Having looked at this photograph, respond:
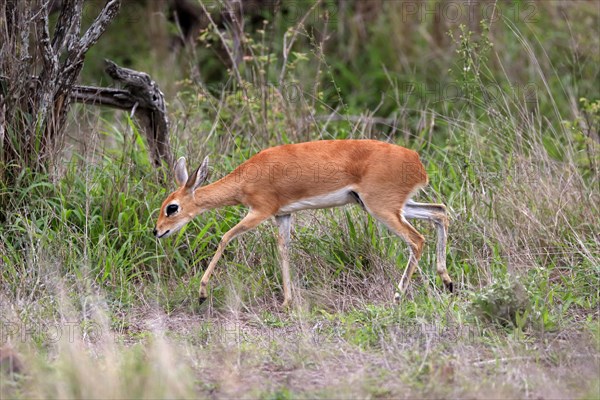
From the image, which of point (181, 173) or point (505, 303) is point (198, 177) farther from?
point (505, 303)

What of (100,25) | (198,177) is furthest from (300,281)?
(100,25)

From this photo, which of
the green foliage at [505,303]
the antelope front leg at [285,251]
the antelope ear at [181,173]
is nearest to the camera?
the green foliage at [505,303]

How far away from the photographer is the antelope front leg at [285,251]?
22.8 ft

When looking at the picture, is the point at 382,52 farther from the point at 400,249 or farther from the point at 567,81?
the point at 400,249

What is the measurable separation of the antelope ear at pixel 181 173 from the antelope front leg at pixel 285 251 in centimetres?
74

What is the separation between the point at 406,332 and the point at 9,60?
366 centimetres

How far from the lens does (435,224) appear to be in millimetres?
7254

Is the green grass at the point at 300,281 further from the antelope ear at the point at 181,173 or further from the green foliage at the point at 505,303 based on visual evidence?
the antelope ear at the point at 181,173

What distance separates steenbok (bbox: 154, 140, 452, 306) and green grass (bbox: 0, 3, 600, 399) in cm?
34

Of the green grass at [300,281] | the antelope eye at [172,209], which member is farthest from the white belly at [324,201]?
the antelope eye at [172,209]

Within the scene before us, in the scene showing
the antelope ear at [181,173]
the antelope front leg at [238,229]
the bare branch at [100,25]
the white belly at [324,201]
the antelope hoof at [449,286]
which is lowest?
the antelope hoof at [449,286]

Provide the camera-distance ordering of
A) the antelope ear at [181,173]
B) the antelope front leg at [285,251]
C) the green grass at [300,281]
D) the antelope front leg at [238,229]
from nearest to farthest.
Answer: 1. the green grass at [300,281]
2. the antelope front leg at [238,229]
3. the antelope front leg at [285,251]
4. the antelope ear at [181,173]

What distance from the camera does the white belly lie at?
7.00 m

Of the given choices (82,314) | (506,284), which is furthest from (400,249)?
(82,314)
